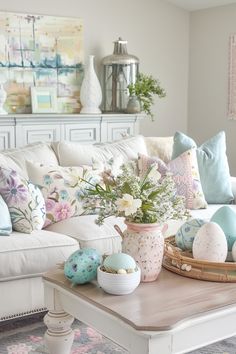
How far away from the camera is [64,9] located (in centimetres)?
532

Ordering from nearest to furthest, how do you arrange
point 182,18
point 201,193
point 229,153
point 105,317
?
point 105,317, point 201,193, point 229,153, point 182,18

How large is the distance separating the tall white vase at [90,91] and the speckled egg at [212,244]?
134 inches

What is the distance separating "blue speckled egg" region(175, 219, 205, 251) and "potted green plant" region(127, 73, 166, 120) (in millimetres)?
3261

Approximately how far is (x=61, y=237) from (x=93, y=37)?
320 centimetres

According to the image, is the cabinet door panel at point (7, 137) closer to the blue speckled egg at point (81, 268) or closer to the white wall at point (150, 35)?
the white wall at point (150, 35)

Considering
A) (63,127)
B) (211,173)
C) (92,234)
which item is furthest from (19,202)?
(63,127)

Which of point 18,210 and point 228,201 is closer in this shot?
point 18,210

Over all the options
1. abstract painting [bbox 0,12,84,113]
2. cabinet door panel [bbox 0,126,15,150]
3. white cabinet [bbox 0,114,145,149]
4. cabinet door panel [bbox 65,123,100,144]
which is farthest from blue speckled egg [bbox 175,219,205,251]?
abstract painting [bbox 0,12,84,113]

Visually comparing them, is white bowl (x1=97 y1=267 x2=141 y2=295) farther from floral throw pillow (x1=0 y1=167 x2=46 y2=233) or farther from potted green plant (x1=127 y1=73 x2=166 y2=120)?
potted green plant (x1=127 y1=73 x2=166 y2=120)

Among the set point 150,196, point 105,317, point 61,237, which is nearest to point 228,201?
point 61,237

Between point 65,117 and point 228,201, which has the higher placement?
point 65,117

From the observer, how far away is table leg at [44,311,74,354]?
6.71 feet

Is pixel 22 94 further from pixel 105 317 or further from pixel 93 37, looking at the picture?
pixel 105 317

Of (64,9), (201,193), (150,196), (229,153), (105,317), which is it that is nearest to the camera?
(105,317)
